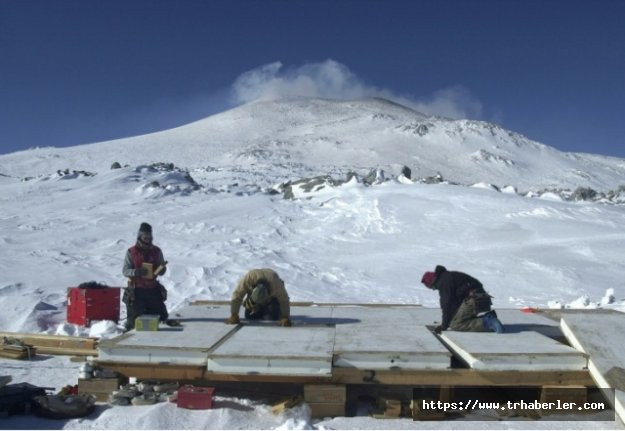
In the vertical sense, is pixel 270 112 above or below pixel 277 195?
above

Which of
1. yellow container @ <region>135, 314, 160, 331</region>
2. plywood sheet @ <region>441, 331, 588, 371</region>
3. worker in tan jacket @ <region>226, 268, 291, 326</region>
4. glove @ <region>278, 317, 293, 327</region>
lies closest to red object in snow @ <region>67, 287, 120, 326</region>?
yellow container @ <region>135, 314, 160, 331</region>

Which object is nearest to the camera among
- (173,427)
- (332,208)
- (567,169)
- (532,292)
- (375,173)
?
(173,427)

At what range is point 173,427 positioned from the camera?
16.9 ft

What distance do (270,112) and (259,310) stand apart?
87.2 m

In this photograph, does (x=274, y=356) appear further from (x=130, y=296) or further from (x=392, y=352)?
(x=130, y=296)

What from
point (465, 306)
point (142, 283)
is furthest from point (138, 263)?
point (465, 306)

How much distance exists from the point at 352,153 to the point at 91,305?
52063mm

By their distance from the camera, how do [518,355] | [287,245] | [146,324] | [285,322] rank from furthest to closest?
[287,245]
[285,322]
[146,324]
[518,355]

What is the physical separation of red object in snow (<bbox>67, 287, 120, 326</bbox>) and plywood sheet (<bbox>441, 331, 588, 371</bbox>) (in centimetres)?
486

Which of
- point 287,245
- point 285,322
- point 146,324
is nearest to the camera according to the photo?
point 146,324

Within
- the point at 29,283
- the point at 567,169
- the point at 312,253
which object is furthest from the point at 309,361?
the point at 567,169

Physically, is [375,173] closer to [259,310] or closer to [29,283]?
[29,283]

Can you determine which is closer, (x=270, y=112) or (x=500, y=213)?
(x=500, y=213)

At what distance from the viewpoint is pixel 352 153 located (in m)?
59.9
